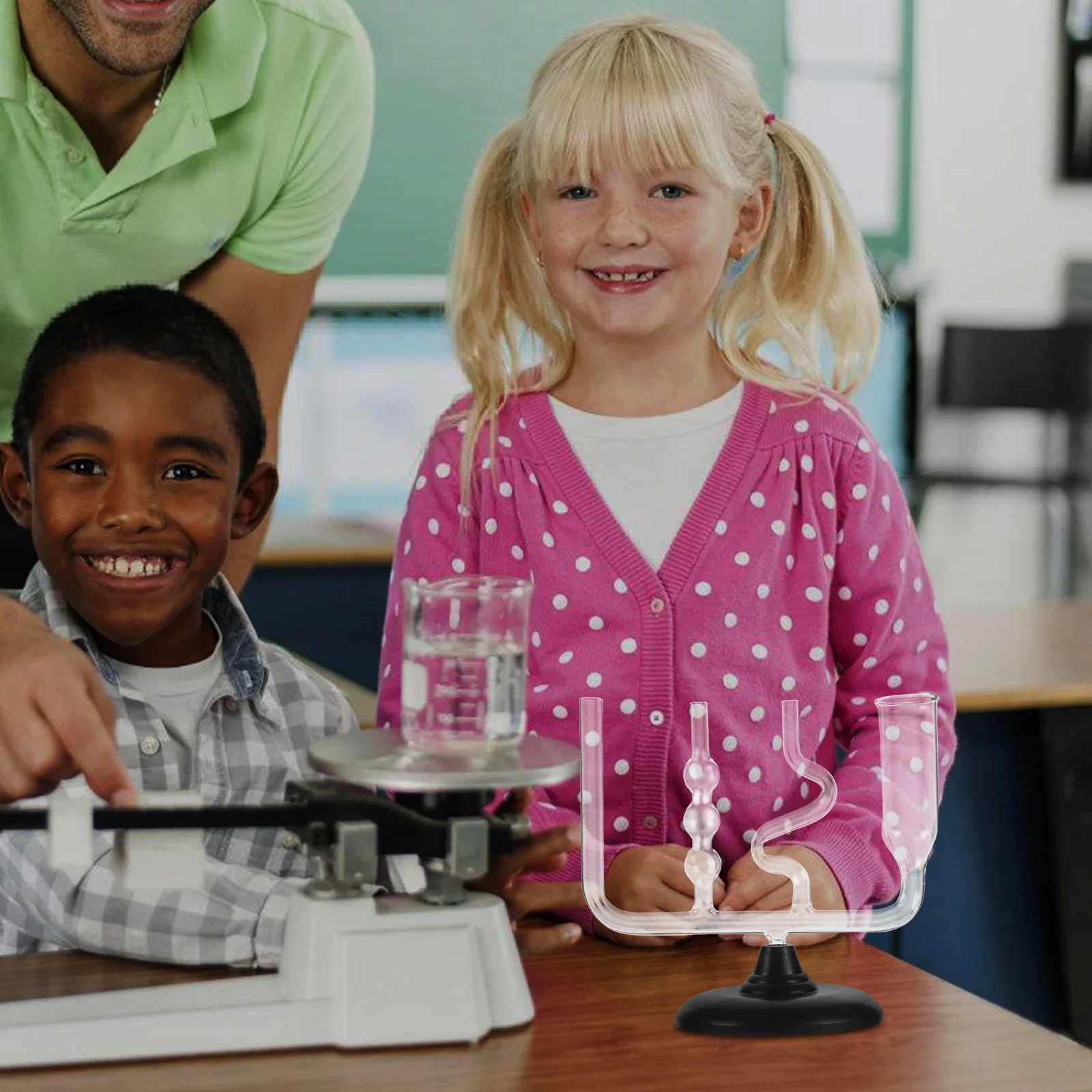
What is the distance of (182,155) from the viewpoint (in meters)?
1.99

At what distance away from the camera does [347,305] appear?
23.4ft

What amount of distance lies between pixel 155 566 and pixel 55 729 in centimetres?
37

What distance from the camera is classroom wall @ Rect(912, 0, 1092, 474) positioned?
805 cm

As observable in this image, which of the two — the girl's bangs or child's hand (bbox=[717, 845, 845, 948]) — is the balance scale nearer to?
child's hand (bbox=[717, 845, 845, 948])

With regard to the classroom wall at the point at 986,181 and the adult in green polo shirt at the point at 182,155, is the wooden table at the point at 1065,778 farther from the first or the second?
the classroom wall at the point at 986,181

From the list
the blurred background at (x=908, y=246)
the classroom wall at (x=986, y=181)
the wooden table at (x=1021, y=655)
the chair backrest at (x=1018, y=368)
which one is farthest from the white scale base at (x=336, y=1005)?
the classroom wall at (x=986, y=181)

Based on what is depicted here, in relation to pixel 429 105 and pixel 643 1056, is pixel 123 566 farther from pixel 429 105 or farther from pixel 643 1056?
pixel 429 105

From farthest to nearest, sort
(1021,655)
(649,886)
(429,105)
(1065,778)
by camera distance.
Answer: (429,105)
(1021,655)
(1065,778)
(649,886)

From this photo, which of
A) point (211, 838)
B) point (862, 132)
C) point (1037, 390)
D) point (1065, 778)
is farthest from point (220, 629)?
point (862, 132)

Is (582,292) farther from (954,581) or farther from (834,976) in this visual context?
(954,581)

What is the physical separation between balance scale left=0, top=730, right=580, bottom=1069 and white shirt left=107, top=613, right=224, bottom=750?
0.41 metres

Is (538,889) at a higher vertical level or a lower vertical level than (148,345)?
lower

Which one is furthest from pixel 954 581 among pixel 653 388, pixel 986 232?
pixel 653 388

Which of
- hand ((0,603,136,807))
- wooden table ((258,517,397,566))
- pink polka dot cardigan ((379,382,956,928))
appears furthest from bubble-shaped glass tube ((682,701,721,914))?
wooden table ((258,517,397,566))
